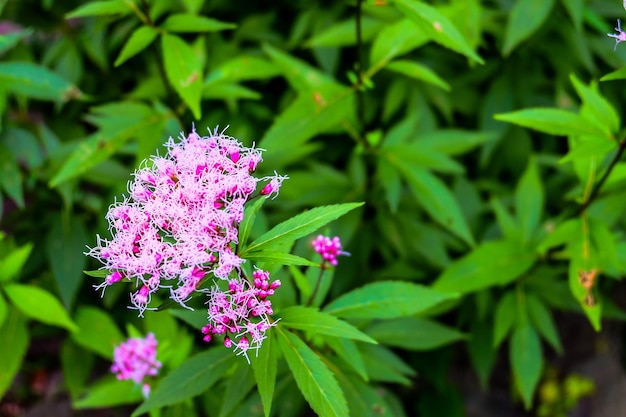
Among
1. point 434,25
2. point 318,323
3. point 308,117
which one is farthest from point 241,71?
point 318,323

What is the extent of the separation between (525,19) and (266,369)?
1845mm

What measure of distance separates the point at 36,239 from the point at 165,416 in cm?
112

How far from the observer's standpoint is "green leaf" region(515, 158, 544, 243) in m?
2.38

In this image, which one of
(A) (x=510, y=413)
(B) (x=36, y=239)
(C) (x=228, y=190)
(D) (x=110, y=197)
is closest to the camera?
(C) (x=228, y=190)

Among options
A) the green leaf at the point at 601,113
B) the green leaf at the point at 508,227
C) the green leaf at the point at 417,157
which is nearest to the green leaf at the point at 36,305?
the green leaf at the point at 417,157

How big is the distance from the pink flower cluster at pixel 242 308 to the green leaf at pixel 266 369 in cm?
5

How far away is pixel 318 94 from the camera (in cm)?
214

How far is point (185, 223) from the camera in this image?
1.25 metres

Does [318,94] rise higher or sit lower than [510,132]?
higher

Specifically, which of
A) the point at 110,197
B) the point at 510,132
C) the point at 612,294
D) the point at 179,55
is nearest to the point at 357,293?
the point at 179,55

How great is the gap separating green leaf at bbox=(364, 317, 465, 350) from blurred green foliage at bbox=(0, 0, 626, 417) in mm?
11

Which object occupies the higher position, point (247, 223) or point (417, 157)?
point (247, 223)

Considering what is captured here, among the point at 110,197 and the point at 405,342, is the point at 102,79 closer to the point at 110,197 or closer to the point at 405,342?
the point at 110,197

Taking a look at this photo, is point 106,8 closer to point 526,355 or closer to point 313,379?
point 313,379
